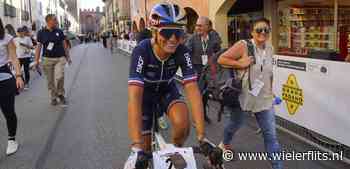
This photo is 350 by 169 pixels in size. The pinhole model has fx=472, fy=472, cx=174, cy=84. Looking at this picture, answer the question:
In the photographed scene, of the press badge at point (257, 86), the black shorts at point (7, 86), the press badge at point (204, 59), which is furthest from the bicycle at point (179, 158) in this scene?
the press badge at point (204, 59)

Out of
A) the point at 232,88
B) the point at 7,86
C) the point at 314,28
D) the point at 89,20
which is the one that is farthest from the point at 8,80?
the point at 89,20

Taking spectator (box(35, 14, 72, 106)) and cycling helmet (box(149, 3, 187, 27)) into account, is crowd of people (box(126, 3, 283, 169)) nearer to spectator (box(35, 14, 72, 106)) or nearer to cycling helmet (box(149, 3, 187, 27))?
cycling helmet (box(149, 3, 187, 27))

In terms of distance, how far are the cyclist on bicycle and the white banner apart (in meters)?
3.04

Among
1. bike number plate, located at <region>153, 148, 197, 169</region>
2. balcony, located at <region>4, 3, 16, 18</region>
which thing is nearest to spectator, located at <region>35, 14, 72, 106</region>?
bike number plate, located at <region>153, 148, 197, 169</region>

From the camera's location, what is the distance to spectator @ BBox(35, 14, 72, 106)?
32.4 feet

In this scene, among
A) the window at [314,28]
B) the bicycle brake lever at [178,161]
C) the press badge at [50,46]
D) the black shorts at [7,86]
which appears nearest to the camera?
the bicycle brake lever at [178,161]

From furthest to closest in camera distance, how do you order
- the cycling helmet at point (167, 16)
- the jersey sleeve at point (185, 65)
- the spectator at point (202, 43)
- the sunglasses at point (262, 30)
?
the spectator at point (202, 43) < the sunglasses at point (262, 30) < the jersey sleeve at point (185, 65) < the cycling helmet at point (167, 16)

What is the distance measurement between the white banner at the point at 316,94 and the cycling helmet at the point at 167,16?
336 centimetres

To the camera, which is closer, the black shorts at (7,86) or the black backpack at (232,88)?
the black backpack at (232,88)

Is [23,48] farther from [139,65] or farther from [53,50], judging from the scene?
[139,65]

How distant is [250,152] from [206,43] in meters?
2.47

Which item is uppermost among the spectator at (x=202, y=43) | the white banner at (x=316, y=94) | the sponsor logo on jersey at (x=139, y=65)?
the spectator at (x=202, y=43)

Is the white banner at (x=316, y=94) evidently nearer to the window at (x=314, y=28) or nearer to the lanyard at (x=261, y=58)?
the lanyard at (x=261, y=58)

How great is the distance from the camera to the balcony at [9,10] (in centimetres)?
2996
